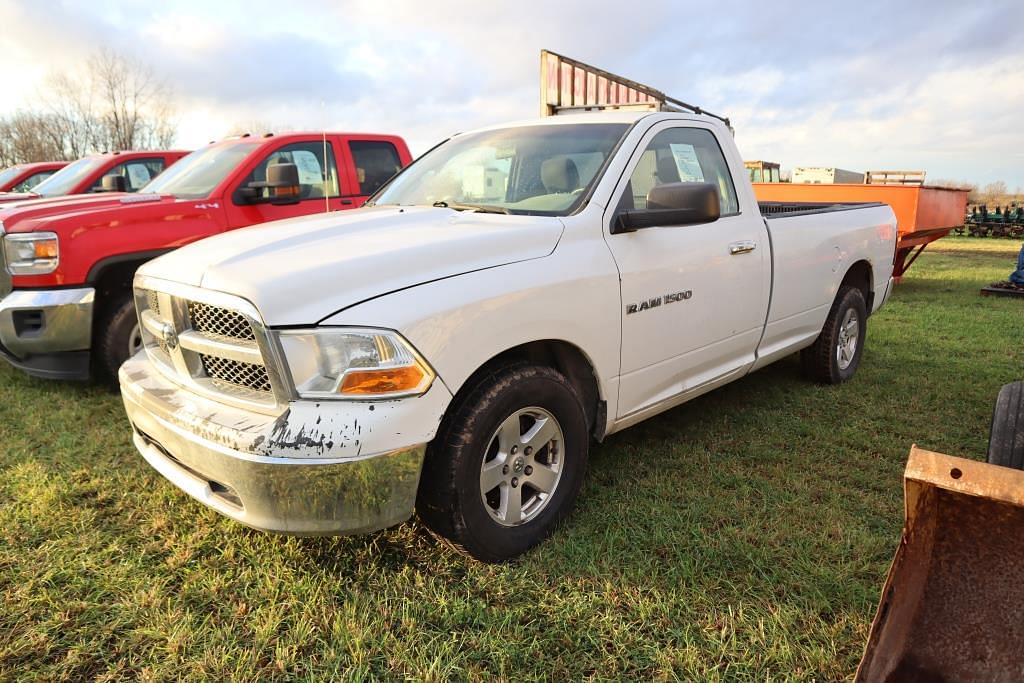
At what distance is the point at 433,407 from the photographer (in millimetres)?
2232

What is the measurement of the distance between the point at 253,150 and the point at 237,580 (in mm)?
4137

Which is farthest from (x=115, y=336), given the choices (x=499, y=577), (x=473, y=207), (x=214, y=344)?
(x=499, y=577)

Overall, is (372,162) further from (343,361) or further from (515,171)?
(343,361)

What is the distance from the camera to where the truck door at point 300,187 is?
5277 mm

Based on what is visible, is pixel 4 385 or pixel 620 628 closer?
pixel 620 628

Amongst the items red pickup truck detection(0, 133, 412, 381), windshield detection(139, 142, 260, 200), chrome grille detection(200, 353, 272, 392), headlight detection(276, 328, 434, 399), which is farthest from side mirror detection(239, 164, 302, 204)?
headlight detection(276, 328, 434, 399)

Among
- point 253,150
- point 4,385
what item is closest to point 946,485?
point 253,150

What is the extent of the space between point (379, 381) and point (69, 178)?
8381 mm

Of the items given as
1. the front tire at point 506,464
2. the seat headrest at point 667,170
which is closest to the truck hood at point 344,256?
the front tire at point 506,464

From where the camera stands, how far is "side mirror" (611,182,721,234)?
9.14 ft

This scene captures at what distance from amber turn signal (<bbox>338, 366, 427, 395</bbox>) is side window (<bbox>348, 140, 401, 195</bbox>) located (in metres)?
4.34

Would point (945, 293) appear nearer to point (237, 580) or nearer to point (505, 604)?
point (505, 604)

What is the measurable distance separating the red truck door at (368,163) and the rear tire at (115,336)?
2.12 m

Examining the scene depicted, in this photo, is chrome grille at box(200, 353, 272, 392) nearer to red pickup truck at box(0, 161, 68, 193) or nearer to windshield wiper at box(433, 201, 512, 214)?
windshield wiper at box(433, 201, 512, 214)
